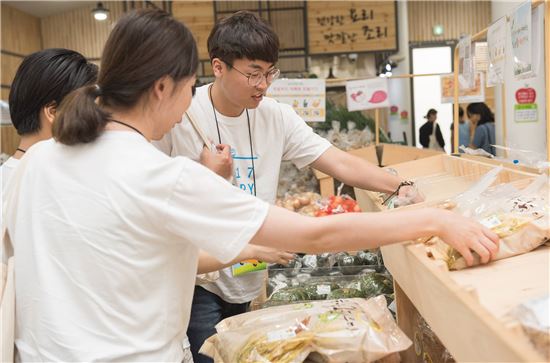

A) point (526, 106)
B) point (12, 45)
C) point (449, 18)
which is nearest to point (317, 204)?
point (526, 106)

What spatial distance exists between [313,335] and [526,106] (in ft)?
14.6

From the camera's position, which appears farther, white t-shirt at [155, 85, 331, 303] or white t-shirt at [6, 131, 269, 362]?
white t-shirt at [155, 85, 331, 303]

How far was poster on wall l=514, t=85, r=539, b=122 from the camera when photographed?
4.97 metres

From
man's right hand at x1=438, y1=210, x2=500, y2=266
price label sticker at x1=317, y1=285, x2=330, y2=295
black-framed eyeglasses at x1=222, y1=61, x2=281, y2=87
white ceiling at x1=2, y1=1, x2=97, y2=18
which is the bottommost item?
price label sticker at x1=317, y1=285, x2=330, y2=295

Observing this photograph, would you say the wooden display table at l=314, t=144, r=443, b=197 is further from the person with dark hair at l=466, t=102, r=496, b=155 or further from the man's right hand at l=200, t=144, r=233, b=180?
the man's right hand at l=200, t=144, r=233, b=180

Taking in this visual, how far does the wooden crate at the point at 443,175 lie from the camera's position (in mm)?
1983

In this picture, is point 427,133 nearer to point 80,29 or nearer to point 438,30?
point 438,30

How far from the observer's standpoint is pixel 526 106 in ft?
16.5

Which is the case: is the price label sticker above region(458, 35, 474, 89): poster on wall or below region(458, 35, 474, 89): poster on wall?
below

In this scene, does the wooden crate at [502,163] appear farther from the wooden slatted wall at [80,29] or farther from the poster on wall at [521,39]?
the wooden slatted wall at [80,29]

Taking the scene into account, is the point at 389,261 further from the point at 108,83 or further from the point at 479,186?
the point at 108,83

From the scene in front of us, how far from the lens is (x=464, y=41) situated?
2998 mm

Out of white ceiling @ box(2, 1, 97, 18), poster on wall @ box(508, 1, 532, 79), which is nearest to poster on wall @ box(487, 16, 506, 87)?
poster on wall @ box(508, 1, 532, 79)

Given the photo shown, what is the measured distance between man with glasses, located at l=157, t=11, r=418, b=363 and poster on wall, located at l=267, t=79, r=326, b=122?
3.06 meters
